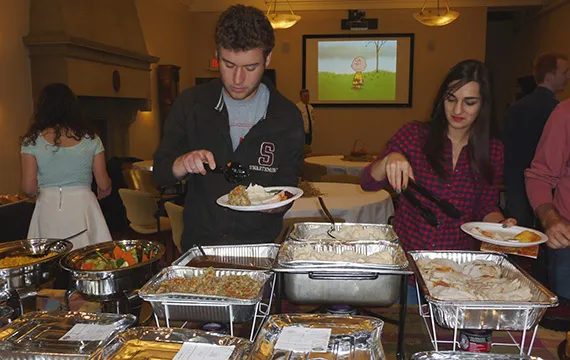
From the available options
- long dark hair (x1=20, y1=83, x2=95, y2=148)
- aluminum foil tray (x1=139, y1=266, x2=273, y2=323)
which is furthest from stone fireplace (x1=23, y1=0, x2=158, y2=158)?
aluminum foil tray (x1=139, y1=266, x2=273, y2=323)

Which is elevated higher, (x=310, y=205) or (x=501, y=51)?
(x=501, y=51)

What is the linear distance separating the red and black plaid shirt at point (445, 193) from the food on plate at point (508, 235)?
0.21 m

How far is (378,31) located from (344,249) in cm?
825

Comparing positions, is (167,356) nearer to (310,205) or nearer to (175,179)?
(175,179)

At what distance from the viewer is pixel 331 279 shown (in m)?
1.15

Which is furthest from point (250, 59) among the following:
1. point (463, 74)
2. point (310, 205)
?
point (310, 205)

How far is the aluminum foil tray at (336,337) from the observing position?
3.14ft

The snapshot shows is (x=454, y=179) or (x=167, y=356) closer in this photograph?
(x=167, y=356)

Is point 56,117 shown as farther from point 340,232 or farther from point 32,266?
point 340,232

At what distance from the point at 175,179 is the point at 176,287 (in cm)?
51

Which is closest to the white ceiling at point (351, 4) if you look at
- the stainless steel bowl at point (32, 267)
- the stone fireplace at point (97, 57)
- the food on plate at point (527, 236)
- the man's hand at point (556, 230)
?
the stone fireplace at point (97, 57)

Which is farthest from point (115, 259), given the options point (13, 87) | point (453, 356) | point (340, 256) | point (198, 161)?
point (13, 87)

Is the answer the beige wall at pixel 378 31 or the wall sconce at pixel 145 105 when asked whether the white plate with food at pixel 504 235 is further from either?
the beige wall at pixel 378 31

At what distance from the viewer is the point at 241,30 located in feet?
4.87
